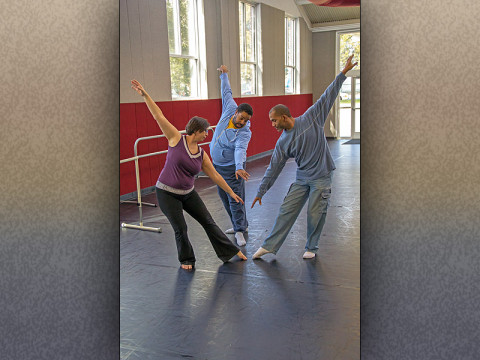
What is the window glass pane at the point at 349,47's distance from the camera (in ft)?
5.54

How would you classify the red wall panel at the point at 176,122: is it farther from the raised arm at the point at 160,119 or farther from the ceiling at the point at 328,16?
the ceiling at the point at 328,16

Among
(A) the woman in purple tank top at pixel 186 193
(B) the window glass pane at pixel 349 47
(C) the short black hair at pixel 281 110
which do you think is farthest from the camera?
(A) the woman in purple tank top at pixel 186 193

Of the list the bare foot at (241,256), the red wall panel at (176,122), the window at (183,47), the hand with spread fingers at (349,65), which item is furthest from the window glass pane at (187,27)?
the bare foot at (241,256)

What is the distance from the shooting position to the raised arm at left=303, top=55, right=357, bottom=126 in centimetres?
175

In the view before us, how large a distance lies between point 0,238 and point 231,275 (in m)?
1.00

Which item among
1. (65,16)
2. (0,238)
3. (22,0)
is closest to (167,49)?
(65,16)

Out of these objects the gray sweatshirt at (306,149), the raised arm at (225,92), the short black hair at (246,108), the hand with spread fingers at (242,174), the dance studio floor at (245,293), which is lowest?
the dance studio floor at (245,293)

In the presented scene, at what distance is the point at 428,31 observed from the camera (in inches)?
61.1

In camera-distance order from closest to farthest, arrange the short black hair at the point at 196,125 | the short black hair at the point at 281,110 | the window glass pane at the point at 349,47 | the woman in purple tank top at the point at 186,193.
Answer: the window glass pane at the point at 349,47 → the short black hair at the point at 281,110 → the short black hair at the point at 196,125 → the woman in purple tank top at the point at 186,193

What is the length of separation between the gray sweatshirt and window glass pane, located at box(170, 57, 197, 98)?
472mm

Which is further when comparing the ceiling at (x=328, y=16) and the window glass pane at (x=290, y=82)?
the window glass pane at (x=290, y=82)

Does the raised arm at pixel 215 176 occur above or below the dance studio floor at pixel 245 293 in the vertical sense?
above

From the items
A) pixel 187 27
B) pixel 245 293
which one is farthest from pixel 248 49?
pixel 245 293

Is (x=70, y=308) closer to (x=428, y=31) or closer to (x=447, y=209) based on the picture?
(x=447, y=209)
